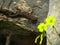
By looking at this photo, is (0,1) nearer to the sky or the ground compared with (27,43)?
nearer to the sky

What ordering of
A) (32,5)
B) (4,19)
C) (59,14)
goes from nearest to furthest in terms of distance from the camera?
1. (59,14)
2. (4,19)
3. (32,5)

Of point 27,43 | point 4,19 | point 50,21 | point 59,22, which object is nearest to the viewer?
point 50,21

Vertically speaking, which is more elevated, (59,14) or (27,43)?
(59,14)

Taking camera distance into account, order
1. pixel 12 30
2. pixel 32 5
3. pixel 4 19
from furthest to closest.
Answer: pixel 32 5, pixel 12 30, pixel 4 19

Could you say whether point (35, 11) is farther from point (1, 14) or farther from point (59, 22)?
point (59, 22)

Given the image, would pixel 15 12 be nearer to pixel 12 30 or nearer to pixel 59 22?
pixel 12 30

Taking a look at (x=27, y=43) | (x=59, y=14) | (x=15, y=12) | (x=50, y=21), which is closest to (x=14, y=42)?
(x=27, y=43)

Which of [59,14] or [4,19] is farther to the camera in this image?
[4,19]

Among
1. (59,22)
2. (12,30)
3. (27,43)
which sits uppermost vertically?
(59,22)

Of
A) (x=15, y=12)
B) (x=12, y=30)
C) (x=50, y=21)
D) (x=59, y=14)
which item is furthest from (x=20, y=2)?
(x=50, y=21)
